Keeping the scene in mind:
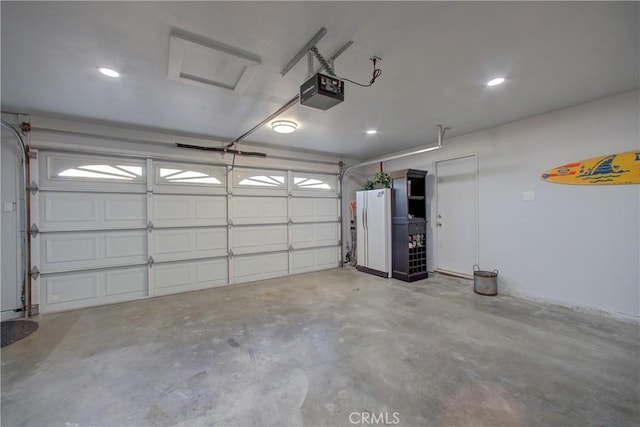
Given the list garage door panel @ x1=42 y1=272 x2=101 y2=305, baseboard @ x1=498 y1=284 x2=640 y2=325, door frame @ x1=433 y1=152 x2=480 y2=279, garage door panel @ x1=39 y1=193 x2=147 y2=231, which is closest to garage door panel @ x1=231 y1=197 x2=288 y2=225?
garage door panel @ x1=39 y1=193 x2=147 y2=231

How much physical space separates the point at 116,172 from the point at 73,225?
0.92 m

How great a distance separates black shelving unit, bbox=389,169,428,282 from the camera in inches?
194

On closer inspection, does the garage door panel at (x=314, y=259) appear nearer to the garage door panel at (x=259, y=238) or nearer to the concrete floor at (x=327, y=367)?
the garage door panel at (x=259, y=238)

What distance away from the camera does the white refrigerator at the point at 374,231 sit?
520 cm

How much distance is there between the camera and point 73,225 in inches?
147

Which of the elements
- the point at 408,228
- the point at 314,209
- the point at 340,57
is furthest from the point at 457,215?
the point at 340,57

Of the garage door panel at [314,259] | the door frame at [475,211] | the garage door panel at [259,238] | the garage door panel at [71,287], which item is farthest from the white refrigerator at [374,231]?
the garage door panel at [71,287]

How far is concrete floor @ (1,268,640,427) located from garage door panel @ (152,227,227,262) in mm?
979

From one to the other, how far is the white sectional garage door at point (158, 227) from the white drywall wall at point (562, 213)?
3.42m

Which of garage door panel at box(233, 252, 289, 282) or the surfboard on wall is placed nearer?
the surfboard on wall

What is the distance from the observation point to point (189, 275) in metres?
4.53

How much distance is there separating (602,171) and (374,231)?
3.32 meters

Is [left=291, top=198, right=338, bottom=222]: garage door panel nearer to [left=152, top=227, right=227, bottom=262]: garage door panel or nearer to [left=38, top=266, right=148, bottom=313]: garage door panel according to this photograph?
[left=152, top=227, right=227, bottom=262]: garage door panel

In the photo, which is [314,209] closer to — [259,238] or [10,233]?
[259,238]
